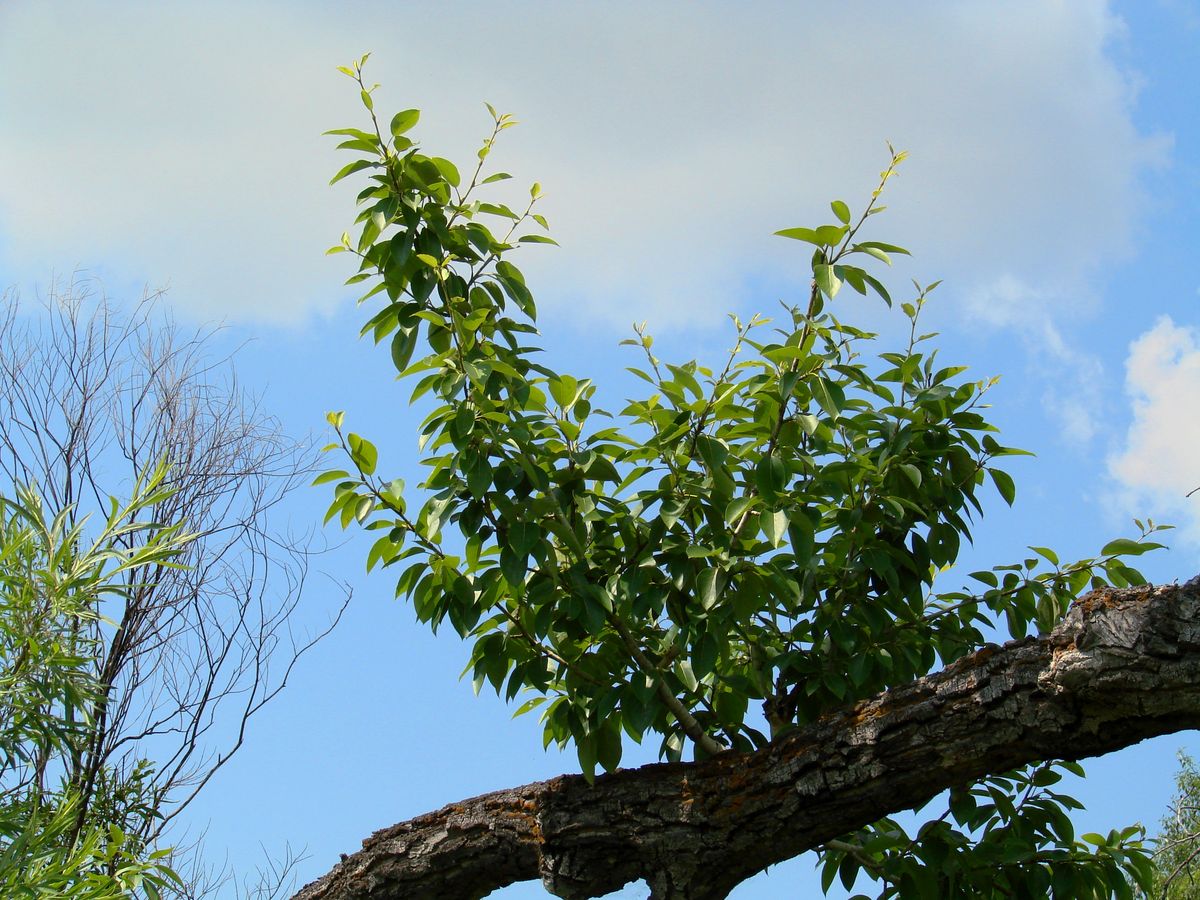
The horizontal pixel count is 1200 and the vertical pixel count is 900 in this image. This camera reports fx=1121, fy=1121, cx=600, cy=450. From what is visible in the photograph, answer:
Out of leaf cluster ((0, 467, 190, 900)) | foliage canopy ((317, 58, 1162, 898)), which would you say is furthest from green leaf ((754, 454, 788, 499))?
leaf cluster ((0, 467, 190, 900))

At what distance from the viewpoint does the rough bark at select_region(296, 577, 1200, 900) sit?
1905mm

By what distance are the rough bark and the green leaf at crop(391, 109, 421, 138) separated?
1.46m

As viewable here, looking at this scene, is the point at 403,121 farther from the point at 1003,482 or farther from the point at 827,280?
the point at 1003,482

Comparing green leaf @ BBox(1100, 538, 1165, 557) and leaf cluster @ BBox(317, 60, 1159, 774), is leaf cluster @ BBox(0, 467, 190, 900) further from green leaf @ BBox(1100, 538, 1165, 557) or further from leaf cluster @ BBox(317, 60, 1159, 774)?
green leaf @ BBox(1100, 538, 1165, 557)

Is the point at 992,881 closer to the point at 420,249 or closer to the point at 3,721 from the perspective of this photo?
the point at 420,249

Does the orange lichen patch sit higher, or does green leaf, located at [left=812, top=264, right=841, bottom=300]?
green leaf, located at [left=812, top=264, right=841, bottom=300]

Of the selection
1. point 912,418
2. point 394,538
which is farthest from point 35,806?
point 912,418

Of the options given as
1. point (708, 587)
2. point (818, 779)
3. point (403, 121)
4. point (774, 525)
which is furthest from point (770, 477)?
point (403, 121)

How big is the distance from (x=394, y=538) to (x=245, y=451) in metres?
2.79

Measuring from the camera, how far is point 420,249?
2.44m

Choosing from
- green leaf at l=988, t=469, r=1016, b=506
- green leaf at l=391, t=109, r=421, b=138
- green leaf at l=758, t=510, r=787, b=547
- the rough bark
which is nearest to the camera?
the rough bark

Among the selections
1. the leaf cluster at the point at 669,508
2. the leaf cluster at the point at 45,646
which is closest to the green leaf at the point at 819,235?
the leaf cluster at the point at 669,508

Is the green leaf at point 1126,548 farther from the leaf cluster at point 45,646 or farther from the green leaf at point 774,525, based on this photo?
the leaf cluster at point 45,646

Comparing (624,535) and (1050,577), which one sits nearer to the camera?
(624,535)
